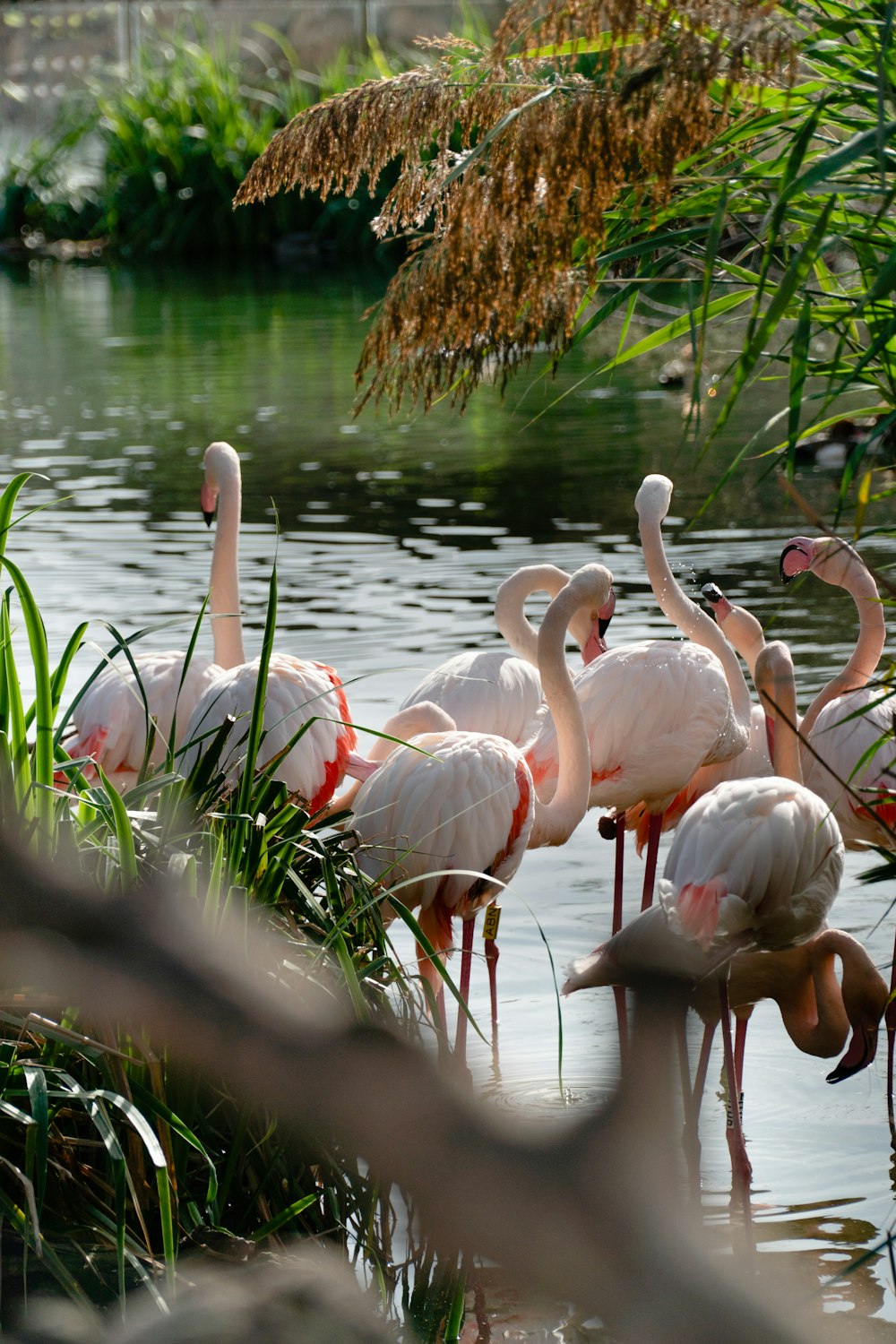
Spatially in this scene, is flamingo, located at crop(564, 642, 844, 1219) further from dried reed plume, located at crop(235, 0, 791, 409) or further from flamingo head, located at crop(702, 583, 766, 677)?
flamingo head, located at crop(702, 583, 766, 677)

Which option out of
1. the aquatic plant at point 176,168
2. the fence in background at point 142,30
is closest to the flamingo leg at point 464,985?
the aquatic plant at point 176,168

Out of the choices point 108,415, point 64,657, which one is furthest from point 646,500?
point 108,415

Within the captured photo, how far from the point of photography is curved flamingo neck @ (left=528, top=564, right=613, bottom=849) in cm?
388

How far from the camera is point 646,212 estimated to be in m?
2.82

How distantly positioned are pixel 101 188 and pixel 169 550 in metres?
15.5

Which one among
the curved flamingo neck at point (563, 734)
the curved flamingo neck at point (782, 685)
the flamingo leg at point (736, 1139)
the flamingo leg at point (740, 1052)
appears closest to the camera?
the flamingo leg at point (736, 1139)

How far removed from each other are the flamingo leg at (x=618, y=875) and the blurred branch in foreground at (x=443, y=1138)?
3693 mm

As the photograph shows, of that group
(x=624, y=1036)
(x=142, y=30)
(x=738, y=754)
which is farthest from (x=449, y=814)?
(x=142, y=30)

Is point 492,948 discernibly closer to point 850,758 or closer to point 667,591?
point 850,758

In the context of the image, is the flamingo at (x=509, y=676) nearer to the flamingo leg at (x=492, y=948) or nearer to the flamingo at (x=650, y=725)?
the flamingo at (x=650, y=725)

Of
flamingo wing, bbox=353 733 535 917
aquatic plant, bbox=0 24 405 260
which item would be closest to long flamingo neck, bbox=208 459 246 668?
flamingo wing, bbox=353 733 535 917

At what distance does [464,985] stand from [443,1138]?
317 centimetres

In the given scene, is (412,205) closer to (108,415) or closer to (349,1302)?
(349,1302)

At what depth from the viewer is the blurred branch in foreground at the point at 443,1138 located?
396 mm
